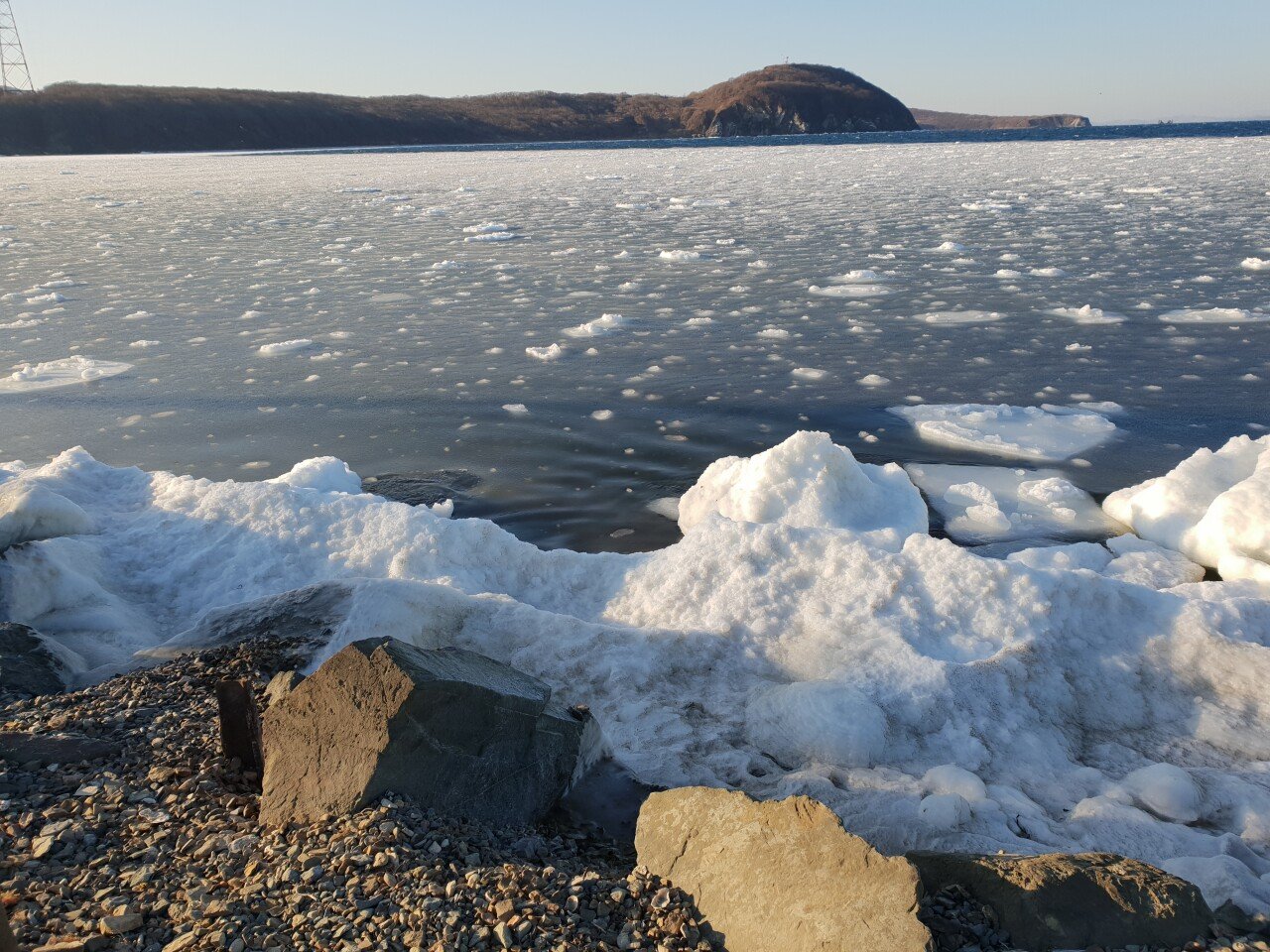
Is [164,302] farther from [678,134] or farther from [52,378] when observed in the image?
[678,134]

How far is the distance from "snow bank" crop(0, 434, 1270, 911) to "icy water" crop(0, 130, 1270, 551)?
76 centimetres

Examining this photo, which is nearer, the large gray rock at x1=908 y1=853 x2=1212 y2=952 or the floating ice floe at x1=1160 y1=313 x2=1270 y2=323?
the large gray rock at x1=908 y1=853 x2=1212 y2=952

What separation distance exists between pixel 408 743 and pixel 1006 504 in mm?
3642

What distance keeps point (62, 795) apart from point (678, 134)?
106m

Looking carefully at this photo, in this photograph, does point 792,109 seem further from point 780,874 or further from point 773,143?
point 780,874

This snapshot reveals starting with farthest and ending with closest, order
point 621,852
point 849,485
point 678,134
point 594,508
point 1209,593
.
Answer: point 678,134, point 594,508, point 849,485, point 1209,593, point 621,852

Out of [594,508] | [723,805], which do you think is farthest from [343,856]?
[594,508]

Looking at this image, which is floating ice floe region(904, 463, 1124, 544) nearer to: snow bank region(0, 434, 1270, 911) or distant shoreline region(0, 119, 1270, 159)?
snow bank region(0, 434, 1270, 911)

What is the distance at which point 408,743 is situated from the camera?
2447 millimetres

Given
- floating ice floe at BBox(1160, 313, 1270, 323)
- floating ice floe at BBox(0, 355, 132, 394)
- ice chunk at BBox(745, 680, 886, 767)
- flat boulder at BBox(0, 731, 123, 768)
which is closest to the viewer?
flat boulder at BBox(0, 731, 123, 768)

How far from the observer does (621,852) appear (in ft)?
8.13

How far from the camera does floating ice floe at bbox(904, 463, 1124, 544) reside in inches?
185

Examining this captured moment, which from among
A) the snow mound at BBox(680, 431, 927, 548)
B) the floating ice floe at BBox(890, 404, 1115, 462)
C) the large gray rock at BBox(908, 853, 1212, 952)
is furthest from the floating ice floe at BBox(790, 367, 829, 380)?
the large gray rock at BBox(908, 853, 1212, 952)

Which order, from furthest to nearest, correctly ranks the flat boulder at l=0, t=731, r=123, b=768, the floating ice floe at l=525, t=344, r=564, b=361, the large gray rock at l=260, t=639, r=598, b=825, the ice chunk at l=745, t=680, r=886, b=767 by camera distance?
the floating ice floe at l=525, t=344, r=564, b=361 < the ice chunk at l=745, t=680, r=886, b=767 < the flat boulder at l=0, t=731, r=123, b=768 < the large gray rock at l=260, t=639, r=598, b=825
